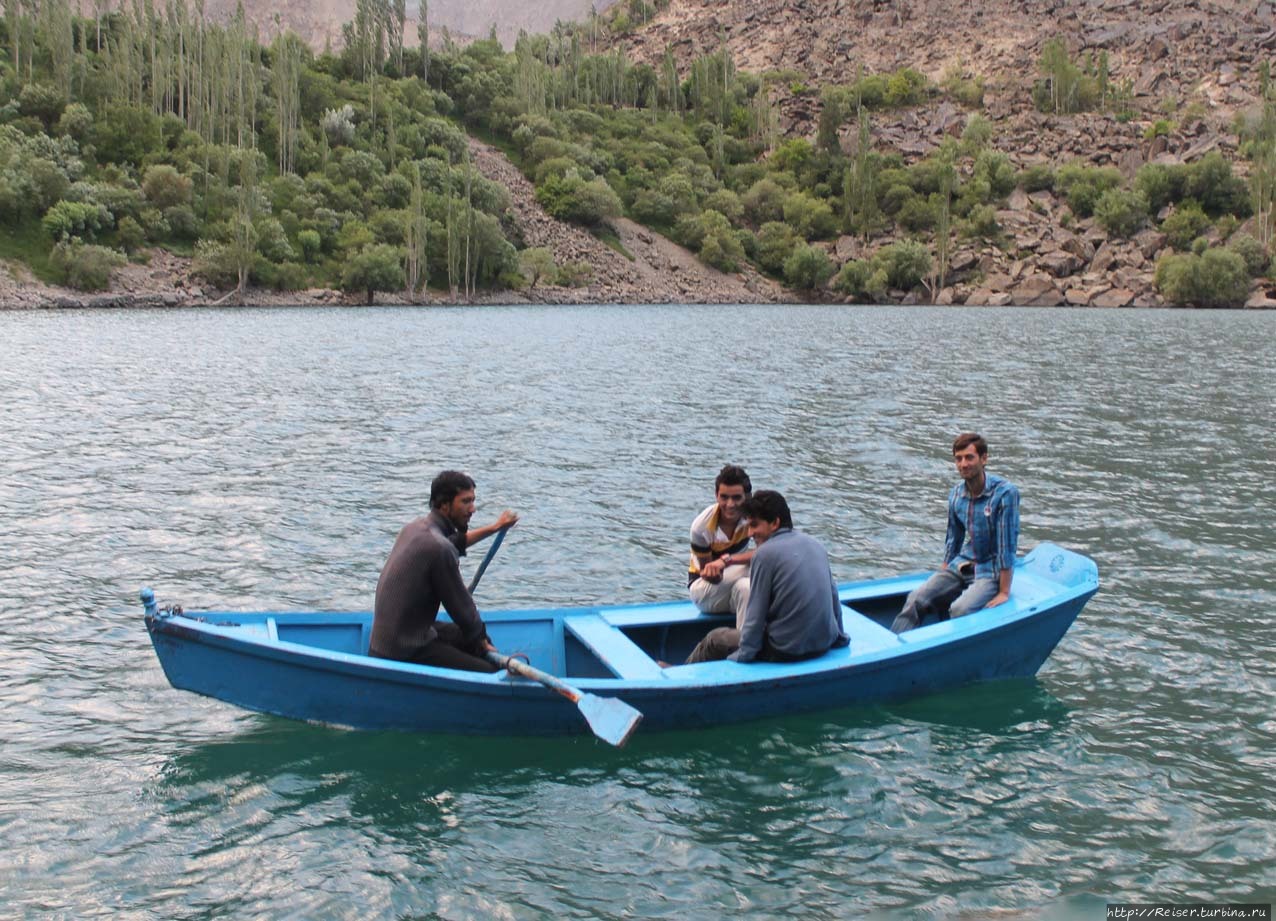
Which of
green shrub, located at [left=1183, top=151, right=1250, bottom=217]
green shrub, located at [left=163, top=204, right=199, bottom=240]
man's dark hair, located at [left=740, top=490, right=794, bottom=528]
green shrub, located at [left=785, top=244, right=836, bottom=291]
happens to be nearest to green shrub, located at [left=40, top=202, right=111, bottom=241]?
green shrub, located at [left=163, top=204, right=199, bottom=240]

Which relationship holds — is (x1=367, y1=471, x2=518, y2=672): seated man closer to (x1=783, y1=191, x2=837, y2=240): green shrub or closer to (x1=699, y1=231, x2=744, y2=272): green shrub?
(x1=699, y1=231, x2=744, y2=272): green shrub

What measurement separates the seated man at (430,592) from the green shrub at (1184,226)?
396 ft

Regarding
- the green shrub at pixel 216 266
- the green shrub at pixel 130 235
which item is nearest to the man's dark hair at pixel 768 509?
the green shrub at pixel 216 266

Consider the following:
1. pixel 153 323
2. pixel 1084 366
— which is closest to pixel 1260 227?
pixel 1084 366

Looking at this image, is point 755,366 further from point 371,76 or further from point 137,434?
point 371,76

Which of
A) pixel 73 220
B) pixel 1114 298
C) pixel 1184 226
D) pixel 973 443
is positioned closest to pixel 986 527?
pixel 973 443

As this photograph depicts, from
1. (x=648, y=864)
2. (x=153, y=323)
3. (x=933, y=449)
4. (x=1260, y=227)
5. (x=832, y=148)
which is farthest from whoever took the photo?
(x=832, y=148)

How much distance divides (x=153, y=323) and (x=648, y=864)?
62.0 meters

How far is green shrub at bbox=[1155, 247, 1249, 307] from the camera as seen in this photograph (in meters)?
98.2

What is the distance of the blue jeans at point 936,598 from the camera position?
11.4 m

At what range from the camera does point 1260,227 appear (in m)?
114

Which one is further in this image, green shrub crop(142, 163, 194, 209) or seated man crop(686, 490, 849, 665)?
green shrub crop(142, 163, 194, 209)

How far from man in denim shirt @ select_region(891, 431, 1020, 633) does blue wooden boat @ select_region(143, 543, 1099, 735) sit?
33cm

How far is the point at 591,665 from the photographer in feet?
35.4
